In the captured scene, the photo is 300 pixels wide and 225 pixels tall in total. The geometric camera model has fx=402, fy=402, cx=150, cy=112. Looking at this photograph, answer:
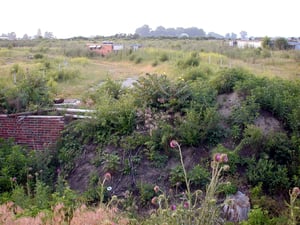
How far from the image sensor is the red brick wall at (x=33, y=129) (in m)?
7.62

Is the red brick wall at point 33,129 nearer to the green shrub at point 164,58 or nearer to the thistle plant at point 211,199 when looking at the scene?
the thistle plant at point 211,199

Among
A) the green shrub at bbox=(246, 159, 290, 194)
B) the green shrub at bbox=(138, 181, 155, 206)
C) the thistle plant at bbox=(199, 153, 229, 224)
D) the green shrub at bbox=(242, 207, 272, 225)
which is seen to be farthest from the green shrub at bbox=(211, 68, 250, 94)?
the thistle plant at bbox=(199, 153, 229, 224)

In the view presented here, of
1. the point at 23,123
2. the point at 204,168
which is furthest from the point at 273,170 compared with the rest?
the point at 23,123

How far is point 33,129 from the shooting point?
306 inches

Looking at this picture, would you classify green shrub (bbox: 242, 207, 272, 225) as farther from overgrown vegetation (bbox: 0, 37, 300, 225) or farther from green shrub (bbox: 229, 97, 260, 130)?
green shrub (bbox: 229, 97, 260, 130)

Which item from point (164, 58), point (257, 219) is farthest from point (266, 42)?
point (257, 219)

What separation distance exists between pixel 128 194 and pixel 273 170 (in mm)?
2190

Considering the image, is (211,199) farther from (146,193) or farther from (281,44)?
(281,44)

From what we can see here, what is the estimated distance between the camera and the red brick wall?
7.62m

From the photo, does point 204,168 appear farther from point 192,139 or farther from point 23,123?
point 23,123

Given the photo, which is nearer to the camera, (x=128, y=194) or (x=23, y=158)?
(x=128, y=194)

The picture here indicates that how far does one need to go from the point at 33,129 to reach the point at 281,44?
117ft

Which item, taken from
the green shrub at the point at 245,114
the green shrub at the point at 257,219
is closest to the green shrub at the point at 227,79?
the green shrub at the point at 245,114

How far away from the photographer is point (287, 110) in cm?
680
